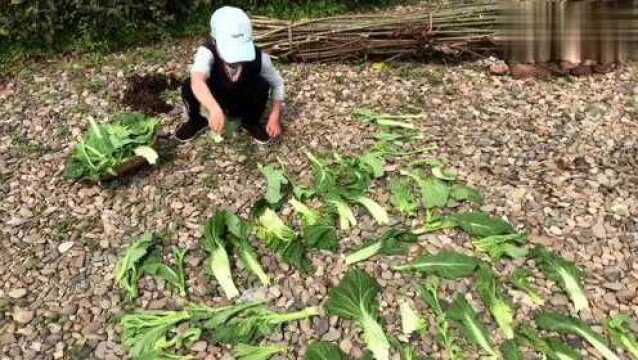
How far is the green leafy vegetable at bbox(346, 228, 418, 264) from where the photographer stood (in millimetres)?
4230

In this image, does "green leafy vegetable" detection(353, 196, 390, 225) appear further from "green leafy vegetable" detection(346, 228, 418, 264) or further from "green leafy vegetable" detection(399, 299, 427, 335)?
"green leafy vegetable" detection(399, 299, 427, 335)

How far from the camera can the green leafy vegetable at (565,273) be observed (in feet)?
13.0

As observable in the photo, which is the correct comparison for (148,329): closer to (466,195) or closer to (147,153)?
(147,153)

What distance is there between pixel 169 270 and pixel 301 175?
50.3 inches

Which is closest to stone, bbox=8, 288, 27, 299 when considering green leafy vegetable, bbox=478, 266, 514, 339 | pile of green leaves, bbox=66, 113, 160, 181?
Answer: pile of green leaves, bbox=66, 113, 160, 181

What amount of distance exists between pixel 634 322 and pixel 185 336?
2.51 m

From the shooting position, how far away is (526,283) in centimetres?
405

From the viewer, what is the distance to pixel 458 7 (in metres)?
6.84

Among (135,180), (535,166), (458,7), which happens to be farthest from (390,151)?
(458,7)

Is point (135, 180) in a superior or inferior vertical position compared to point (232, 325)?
superior

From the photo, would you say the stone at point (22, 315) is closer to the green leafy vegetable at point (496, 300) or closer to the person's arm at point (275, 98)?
the person's arm at point (275, 98)

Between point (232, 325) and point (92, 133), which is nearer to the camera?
point (232, 325)

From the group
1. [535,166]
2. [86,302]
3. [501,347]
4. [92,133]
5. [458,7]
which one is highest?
[458,7]

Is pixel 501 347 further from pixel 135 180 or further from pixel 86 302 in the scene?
pixel 135 180
